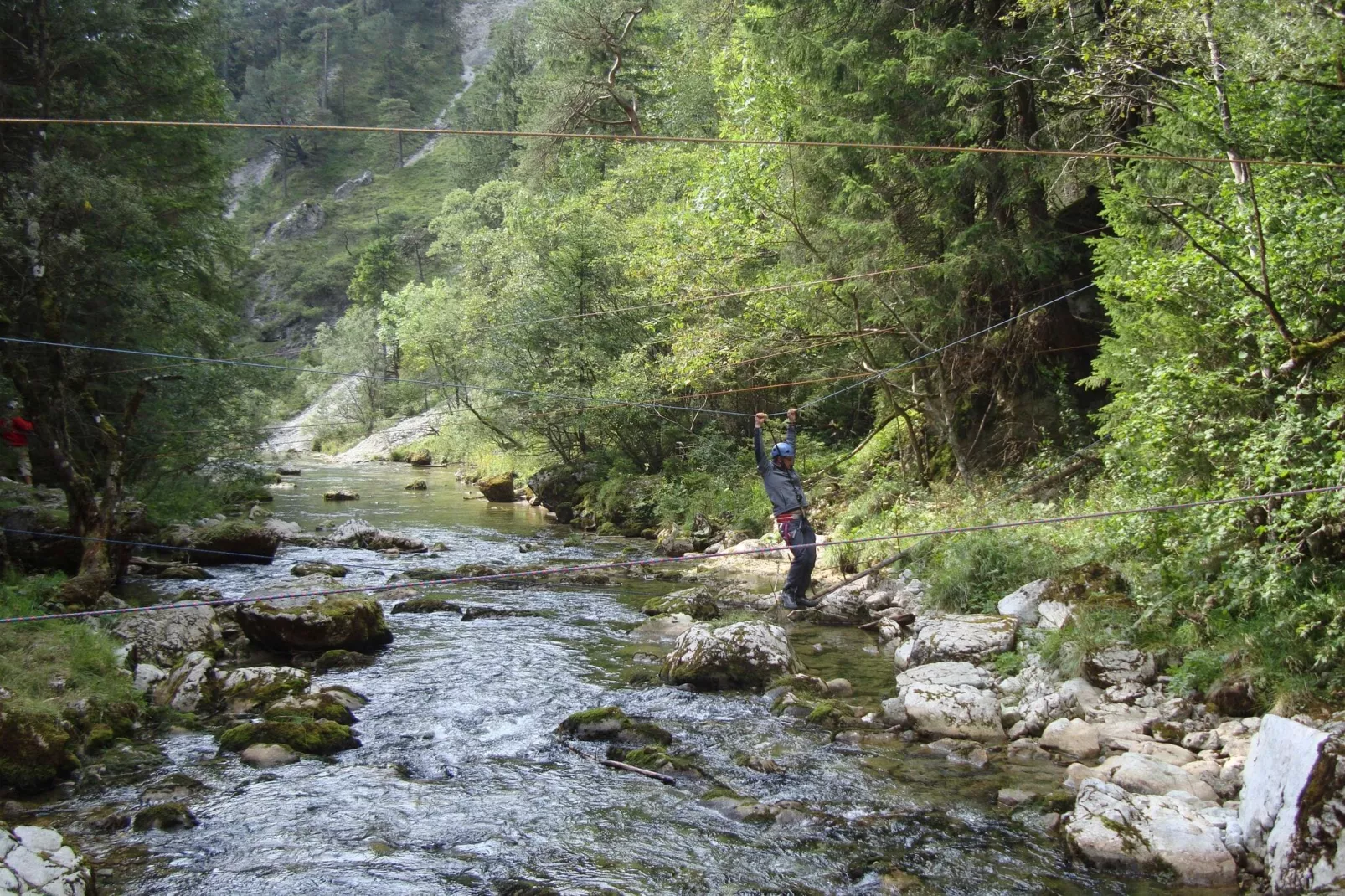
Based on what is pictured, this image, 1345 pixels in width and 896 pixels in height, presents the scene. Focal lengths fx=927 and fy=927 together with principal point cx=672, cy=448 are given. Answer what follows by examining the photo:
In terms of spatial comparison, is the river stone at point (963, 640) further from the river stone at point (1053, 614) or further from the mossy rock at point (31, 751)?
the mossy rock at point (31, 751)

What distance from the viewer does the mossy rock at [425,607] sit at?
1411 cm

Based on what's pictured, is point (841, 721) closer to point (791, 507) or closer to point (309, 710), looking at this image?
point (791, 507)

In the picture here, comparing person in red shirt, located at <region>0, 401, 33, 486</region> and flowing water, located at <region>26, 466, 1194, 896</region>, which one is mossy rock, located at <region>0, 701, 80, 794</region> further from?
person in red shirt, located at <region>0, 401, 33, 486</region>

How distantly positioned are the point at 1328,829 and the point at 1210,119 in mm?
6090

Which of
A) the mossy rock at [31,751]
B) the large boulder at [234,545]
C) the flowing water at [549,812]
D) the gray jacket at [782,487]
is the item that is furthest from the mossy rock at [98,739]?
the large boulder at [234,545]

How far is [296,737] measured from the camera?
8.49m

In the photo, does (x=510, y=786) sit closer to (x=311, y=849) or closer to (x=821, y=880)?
(x=311, y=849)

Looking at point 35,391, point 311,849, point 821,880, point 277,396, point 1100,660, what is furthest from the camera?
point 277,396

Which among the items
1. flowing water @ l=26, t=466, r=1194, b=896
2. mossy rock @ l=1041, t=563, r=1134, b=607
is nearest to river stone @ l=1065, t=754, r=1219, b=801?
flowing water @ l=26, t=466, r=1194, b=896

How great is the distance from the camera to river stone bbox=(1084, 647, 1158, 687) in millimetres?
8875

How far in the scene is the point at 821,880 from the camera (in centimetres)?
605

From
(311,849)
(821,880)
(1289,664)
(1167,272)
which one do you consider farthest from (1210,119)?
(311,849)

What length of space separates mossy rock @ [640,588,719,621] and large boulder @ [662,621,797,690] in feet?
8.05

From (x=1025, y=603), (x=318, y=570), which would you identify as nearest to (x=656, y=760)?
(x=1025, y=603)
